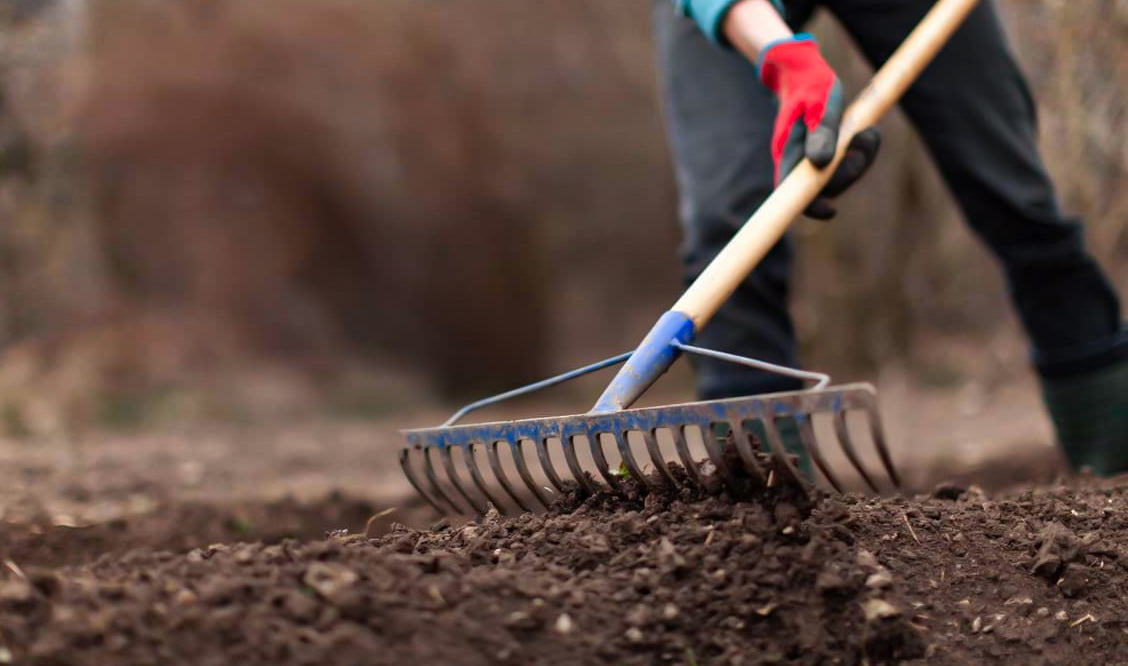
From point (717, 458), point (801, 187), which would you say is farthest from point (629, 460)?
point (801, 187)

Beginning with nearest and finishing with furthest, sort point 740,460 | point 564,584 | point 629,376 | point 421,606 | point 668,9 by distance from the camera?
point 421,606
point 564,584
point 740,460
point 629,376
point 668,9

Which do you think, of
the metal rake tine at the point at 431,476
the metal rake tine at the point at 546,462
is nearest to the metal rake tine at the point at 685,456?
the metal rake tine at the point at 546,462

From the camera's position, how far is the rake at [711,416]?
1.38 m

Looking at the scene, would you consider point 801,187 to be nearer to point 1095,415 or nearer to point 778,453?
point 778,453

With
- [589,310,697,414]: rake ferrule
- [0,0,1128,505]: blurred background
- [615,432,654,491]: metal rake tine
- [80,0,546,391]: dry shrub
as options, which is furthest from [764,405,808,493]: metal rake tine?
[80,0,546,391]: dry shrub

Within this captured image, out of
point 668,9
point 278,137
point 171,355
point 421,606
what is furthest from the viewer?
point 278,137

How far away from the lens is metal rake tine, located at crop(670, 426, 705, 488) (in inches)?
58.5

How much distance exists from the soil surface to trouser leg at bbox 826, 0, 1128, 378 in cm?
96

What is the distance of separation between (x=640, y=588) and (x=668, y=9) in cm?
165

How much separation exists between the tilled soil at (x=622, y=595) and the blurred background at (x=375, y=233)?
330cm

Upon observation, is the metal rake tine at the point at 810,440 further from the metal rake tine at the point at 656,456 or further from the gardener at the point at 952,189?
the gardener at the point at 952,189

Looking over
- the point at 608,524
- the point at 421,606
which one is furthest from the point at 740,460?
the point at 421,606

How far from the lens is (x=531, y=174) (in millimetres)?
8078

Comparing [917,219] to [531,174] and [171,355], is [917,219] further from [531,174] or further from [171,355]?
[171,355]
